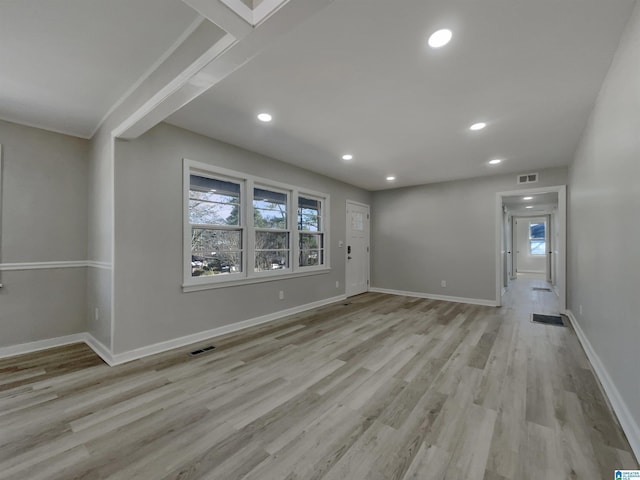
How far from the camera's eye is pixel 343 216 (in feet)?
19.2

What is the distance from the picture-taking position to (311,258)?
5.16m

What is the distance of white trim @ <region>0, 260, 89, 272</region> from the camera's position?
2.93 meters

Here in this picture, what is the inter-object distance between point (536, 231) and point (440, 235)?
25.4 ft

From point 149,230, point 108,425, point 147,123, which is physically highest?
point 147,123

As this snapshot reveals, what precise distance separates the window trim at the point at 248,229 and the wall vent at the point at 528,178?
3544 millimetres

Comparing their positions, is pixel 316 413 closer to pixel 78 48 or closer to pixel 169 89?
pixel 169 89

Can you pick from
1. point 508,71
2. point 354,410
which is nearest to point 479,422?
point 354,410

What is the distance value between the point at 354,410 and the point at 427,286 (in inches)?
179

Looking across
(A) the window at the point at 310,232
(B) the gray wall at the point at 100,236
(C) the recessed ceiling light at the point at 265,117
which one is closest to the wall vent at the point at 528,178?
(A) the window at the point at 310,232

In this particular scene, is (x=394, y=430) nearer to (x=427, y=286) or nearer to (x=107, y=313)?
(x=107, y=313)

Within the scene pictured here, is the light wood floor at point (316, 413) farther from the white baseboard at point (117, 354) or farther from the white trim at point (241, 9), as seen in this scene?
the white trim at point (241, 9)

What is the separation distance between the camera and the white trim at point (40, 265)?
2.93m

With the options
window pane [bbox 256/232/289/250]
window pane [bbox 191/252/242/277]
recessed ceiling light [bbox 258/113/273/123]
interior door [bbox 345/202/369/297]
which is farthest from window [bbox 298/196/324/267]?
recessed ceiling light [bbox 258/113/273/123]

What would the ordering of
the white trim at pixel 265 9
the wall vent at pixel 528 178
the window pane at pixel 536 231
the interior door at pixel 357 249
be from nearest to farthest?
the white trim at pixel 265 9
the wall vent at pixel 528 178
the interior door at pixel 357 249
the window pane at pixel 536 231
